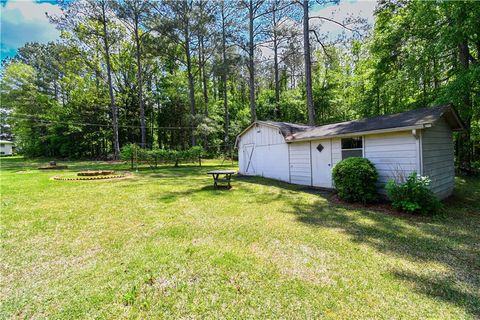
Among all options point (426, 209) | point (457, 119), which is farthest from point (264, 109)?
point (426, 209)

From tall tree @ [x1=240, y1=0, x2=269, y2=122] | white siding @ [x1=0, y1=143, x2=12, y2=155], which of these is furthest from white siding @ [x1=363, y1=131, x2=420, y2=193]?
white siding @ [x1=0, y1=143, x2=12, y2=155]

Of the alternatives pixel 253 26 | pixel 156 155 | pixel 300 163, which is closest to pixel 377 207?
pixel 300 163

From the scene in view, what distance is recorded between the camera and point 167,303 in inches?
92.8

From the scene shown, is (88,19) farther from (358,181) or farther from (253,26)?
(358,181)

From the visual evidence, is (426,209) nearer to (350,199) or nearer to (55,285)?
(350,199)

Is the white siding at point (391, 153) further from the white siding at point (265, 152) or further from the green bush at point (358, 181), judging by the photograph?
the white siding at point (265, 152)

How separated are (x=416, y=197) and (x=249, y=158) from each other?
25.8 ft

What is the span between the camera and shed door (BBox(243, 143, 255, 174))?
12117 mm

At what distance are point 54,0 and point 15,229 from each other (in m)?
20.6

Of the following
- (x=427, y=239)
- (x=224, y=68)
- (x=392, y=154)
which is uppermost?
(x=224, y=68)

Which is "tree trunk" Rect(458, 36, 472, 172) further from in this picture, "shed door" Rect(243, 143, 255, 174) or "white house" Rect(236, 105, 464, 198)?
"shed door" Rect(243, 143, 255, 174)

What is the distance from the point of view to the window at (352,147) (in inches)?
287

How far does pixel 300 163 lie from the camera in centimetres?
941

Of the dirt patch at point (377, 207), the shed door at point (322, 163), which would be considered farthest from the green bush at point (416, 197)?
the shed door at point (322, 163)
